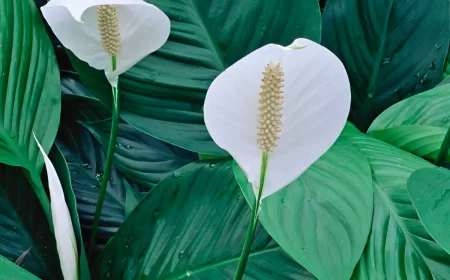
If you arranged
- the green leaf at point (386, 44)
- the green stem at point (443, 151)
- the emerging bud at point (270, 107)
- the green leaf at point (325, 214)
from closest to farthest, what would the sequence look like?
the emerging bud at point (270, 107)
the green leaf at point (325, 214)
the green stem at point (443, 151)
the green leaf at point (386, 44)

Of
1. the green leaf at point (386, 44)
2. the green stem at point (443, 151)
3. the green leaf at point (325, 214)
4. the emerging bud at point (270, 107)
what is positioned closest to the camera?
the emerging bud at point (270, 107)

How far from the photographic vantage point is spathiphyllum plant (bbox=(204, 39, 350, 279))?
0.29 meters

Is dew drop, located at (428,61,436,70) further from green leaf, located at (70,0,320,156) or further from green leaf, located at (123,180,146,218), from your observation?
green leaf, located at (123,180,146,218)

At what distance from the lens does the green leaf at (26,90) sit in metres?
0.54

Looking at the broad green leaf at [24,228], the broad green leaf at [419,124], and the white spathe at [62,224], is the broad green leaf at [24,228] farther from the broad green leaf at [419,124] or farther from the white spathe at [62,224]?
the broad green leaf at [419,124]

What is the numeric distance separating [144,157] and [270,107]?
0.42m

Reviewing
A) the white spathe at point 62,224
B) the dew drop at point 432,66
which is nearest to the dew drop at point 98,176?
the white spathe at point 62,224

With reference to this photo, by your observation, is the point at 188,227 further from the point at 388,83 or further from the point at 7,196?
the point at 388,83

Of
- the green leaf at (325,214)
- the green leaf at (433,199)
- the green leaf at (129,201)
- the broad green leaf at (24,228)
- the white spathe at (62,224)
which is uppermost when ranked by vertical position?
the green leaf at (433,199)

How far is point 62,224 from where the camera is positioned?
1.50 feet

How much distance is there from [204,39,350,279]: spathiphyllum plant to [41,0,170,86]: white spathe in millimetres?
145

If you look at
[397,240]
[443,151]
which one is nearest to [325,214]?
[397,240]

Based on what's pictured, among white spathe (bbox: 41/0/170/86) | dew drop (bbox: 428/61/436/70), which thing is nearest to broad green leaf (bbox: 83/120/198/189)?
white spathe (bbox: 41/0/170/86)

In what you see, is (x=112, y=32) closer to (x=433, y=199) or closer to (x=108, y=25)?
(x=108, y=25)
